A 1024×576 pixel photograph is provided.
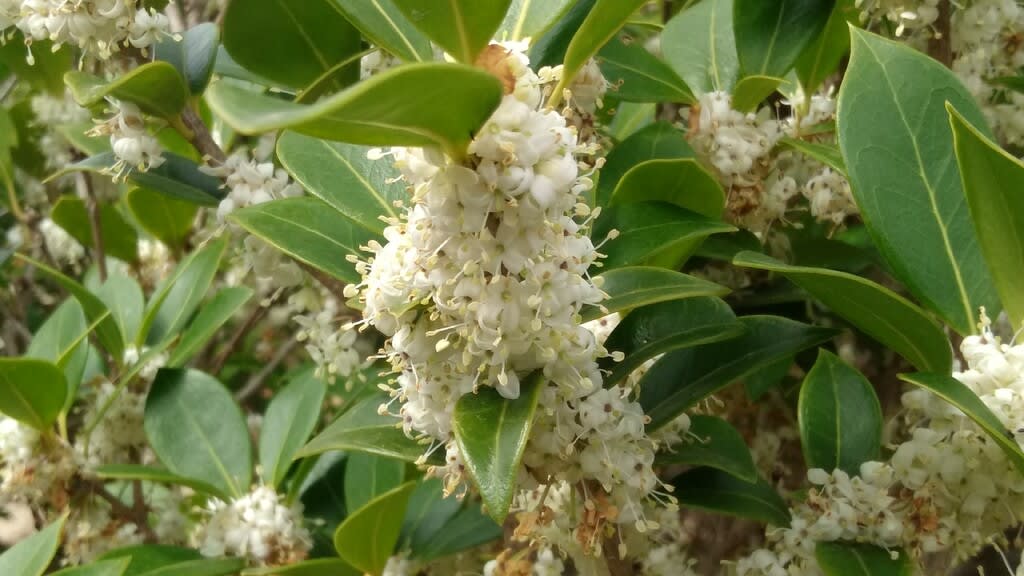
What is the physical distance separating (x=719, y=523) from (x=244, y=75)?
51.7 inches

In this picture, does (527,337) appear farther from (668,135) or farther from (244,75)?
(244,75)

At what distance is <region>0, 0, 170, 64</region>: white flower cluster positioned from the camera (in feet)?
4.47

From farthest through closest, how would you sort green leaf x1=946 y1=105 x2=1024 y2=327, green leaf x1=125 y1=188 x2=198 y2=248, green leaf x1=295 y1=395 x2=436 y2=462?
green leaf x1=125 y1=188 x2=198 y2=248
green leaf x1=295 y1=395 x2=436 y2=462
green leaf x1=946 y1=105 x2=1024 y2=327

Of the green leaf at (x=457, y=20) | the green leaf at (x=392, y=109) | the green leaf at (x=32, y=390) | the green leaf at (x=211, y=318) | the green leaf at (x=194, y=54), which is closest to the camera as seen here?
the green leaf at (x=392, y=109)

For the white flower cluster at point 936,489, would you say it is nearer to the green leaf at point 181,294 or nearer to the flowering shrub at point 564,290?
the flowering shrub at point 564,290

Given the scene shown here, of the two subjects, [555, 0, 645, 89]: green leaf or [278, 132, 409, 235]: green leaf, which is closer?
[555, 0, 645, 89]: green leaf

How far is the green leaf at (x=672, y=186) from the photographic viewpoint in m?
1.26

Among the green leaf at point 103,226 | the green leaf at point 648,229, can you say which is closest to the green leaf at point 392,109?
the green leaf at point 648,229

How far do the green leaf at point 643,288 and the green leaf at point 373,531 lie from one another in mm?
417

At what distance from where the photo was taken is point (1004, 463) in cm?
113

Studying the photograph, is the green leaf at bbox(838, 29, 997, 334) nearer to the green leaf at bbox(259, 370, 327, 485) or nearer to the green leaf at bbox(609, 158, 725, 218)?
the green leaf at bbox(609, 158, 725, 218)

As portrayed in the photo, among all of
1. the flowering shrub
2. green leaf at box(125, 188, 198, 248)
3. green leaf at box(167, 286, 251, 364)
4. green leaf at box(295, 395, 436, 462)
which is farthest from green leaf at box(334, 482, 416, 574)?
green leaf at box(125, 188, 198, 248)

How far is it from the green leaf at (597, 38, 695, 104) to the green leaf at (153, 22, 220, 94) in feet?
1.99

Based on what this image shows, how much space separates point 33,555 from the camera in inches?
56.5
